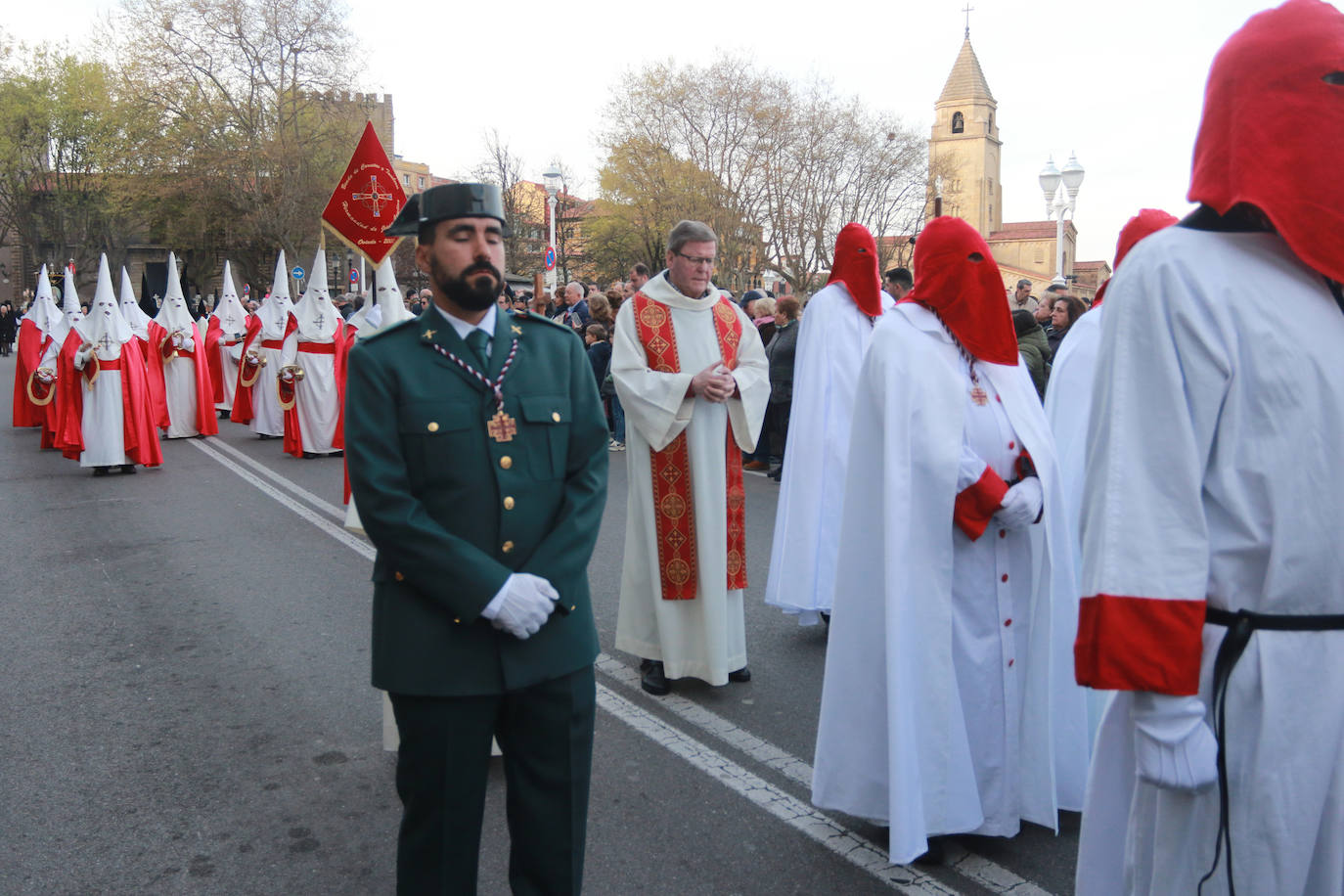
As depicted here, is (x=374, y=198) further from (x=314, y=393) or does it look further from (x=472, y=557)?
(x=314, y=393)

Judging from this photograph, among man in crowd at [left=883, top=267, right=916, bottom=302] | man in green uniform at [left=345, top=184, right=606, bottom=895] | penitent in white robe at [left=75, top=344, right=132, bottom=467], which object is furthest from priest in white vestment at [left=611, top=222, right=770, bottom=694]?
penitent in white robe at [left=75, top=344, right=132, bottom=467]

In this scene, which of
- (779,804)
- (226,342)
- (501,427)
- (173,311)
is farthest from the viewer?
(226,342)

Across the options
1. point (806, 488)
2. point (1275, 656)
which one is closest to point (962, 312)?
point (1275, 656)

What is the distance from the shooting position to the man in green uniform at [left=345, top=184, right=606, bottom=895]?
2.60 meters

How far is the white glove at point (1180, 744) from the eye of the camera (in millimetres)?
1951

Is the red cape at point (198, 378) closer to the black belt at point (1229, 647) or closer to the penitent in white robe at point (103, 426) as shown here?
the penitent in white robe at point (103, 426)

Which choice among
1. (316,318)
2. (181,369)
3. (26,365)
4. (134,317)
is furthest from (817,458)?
(26,365)

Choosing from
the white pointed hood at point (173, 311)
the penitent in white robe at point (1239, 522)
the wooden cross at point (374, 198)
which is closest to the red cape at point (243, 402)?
the white pointed hood at point (173, 311)

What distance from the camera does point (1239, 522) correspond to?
1974mm

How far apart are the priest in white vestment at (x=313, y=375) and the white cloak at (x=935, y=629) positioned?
1152 cm

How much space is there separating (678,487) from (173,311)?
43.7ft

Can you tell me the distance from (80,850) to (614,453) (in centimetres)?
1080

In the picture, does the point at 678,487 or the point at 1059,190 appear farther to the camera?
the point at 1059,190

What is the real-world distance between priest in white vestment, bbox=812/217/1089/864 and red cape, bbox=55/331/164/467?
11283mm
